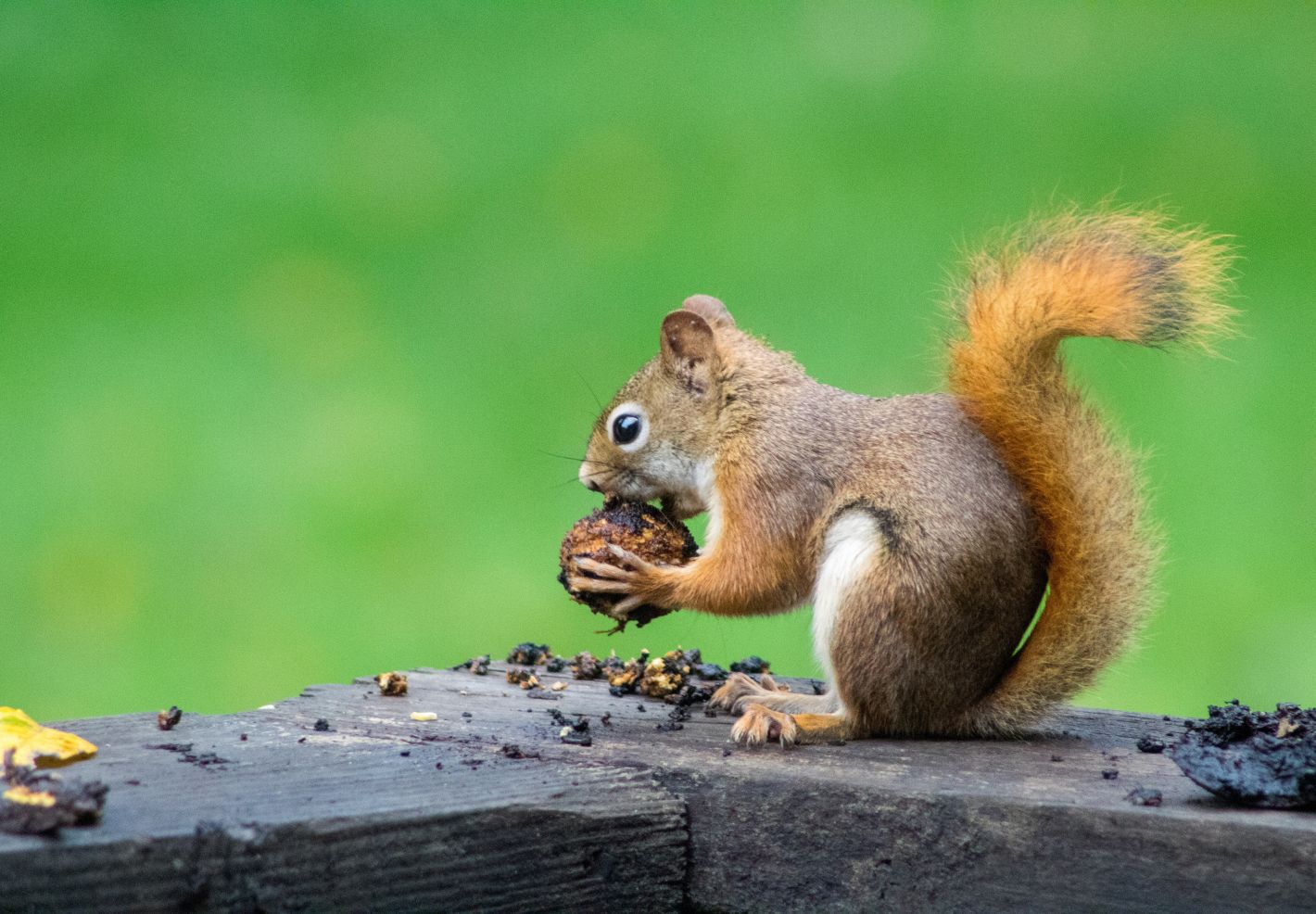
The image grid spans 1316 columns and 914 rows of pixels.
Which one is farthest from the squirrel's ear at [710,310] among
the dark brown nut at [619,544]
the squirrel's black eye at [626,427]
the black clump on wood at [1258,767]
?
the black clump on wood at [1258,767]

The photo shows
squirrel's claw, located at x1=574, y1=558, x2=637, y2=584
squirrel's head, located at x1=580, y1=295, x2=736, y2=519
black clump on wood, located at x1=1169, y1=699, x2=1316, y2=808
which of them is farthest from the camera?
squirrel's head, located at x1=580, y1=295, x2=736, y2=519

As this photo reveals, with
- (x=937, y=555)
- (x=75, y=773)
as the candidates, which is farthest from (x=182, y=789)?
(x=937, y=555)

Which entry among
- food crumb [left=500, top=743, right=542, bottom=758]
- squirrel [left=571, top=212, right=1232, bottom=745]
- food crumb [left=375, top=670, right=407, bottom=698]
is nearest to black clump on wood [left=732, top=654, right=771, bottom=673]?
squirrel [left=571, top=212, right=1232, bottom=745]

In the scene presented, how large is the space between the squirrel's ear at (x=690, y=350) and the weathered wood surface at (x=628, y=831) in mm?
594

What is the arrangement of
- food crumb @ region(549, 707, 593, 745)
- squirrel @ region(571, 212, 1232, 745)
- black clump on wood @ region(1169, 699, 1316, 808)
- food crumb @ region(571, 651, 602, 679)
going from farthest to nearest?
food crumb @ region(571, 651, 602, 679) < squirrel @ region(571, 212, 1232, 745) < food crumb @ region(549, 707, 593, 745) < black clump on wood @ region(1169, 699, 1316, 808)

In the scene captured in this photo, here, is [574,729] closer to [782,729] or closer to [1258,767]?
[782,729]

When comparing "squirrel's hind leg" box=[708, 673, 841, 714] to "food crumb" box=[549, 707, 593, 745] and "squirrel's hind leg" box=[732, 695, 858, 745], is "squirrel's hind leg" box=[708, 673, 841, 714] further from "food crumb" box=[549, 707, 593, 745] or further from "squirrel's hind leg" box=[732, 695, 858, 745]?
"food crumb" box=[549, 707, 593, 745]

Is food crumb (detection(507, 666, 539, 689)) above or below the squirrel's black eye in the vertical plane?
below

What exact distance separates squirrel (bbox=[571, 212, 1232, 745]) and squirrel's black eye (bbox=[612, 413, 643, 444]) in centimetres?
17

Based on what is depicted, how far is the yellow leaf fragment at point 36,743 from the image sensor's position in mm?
1478

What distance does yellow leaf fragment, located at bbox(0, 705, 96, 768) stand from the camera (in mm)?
1478

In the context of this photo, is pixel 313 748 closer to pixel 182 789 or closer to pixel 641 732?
pixel 182 789

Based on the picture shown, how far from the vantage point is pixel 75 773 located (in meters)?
1.44

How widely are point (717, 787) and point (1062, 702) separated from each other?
22.2 inches
